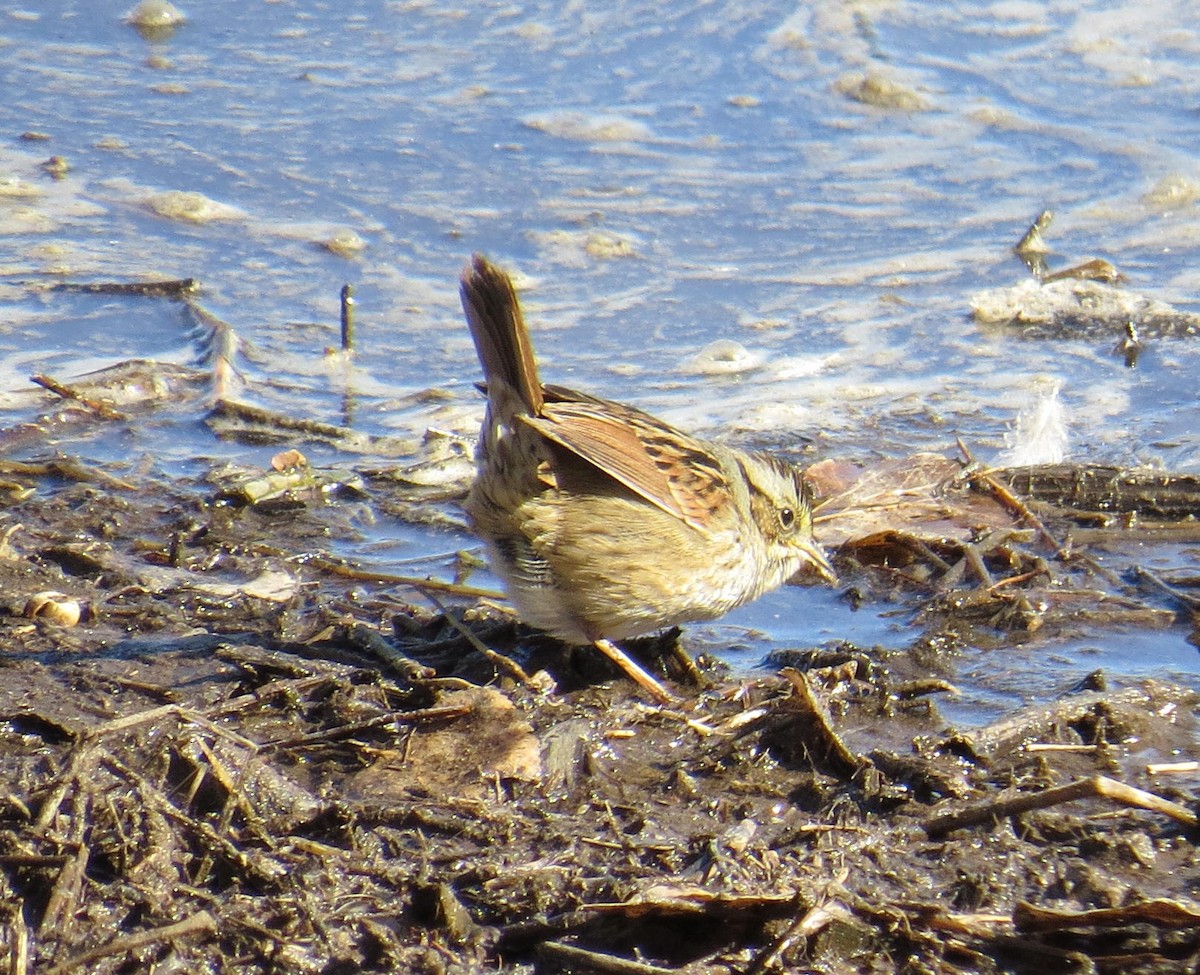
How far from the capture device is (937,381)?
7.10 metres

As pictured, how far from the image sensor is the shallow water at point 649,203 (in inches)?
271

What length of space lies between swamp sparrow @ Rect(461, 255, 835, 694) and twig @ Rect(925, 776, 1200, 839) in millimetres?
1122

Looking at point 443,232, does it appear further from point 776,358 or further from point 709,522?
point 709,522

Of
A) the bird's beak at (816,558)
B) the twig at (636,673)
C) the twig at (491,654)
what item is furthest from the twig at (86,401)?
the bird's beak at (816,558)

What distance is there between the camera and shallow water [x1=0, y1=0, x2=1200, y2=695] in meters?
6.88

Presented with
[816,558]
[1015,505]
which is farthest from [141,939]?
[1015,505]

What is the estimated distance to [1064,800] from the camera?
351 centimetres

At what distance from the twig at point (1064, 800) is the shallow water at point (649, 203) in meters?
1.06

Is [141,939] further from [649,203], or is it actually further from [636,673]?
[649,203]

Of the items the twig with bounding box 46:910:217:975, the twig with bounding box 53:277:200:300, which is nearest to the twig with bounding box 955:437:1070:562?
the twig with bounding box 46:910:217:975

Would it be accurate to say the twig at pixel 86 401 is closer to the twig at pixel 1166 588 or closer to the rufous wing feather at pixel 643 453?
the rufous wing feather at pixel 643 453

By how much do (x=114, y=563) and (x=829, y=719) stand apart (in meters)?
2.43

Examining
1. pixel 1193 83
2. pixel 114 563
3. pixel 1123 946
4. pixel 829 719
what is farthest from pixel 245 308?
pixel 1193 83

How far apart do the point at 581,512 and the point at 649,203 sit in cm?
468
